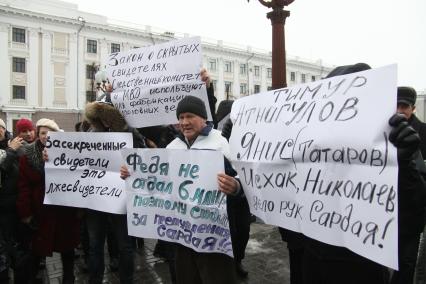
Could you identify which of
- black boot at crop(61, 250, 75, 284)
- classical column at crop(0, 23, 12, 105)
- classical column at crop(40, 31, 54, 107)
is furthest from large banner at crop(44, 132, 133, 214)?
classical column at crop(40, 31, 54, 107)

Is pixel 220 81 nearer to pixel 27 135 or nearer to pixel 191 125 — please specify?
pixel 27 135

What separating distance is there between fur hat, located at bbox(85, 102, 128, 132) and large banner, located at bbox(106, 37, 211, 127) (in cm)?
16

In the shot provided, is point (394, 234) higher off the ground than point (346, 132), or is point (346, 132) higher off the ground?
point (346, 132)

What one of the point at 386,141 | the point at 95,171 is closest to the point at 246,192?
the point at 386,141

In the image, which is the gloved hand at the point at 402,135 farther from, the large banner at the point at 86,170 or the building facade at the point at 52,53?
the building facade at the point at 52,53

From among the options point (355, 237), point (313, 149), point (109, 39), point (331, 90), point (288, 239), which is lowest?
point (288, 239)

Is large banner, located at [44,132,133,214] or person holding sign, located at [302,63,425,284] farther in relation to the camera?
large banner, located at [44,132,133,214]

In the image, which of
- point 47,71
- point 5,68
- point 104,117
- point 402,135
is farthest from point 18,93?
point 402,135

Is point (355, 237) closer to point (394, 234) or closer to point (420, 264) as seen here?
point (394, 234)

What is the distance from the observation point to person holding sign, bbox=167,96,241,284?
2441 millimetres

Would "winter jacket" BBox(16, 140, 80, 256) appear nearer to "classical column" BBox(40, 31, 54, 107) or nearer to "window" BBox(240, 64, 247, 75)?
"classical column" BBox(40, 31, 54, 107)

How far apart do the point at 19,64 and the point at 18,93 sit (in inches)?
119

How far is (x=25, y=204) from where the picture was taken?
355cm

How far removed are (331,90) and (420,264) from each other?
8.72ft
